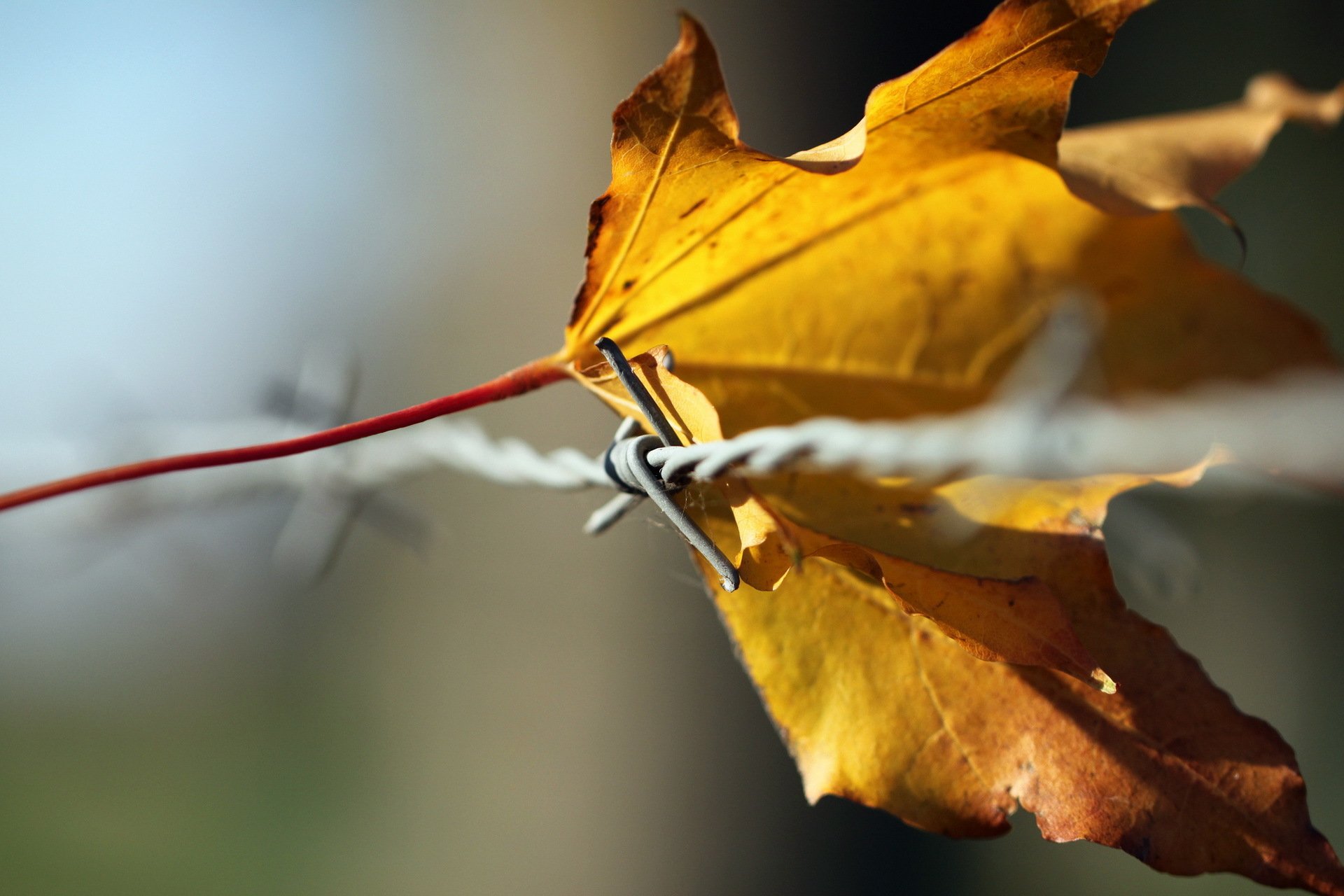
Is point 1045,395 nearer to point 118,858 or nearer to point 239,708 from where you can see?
point 118,858

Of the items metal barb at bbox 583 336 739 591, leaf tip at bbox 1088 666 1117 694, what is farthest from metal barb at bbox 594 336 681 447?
leaf tip at bbox 1088 666 1117 694

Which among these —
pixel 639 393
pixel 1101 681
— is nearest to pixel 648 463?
pixel 639 393

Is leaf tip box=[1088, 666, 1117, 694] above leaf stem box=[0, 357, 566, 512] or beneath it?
beneath

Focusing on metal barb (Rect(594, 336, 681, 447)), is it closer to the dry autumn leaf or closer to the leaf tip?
the dry autumn leaf

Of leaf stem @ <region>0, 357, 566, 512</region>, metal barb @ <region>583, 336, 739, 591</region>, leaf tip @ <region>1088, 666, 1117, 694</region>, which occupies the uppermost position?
leaf stem @ <region>0, 357, 566, 512</region>

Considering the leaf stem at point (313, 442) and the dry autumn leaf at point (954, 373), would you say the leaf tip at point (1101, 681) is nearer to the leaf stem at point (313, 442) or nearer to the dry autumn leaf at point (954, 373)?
the dry autumn leaf at point (954, 373)

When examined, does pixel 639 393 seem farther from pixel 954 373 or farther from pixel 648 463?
pixel 954 373
